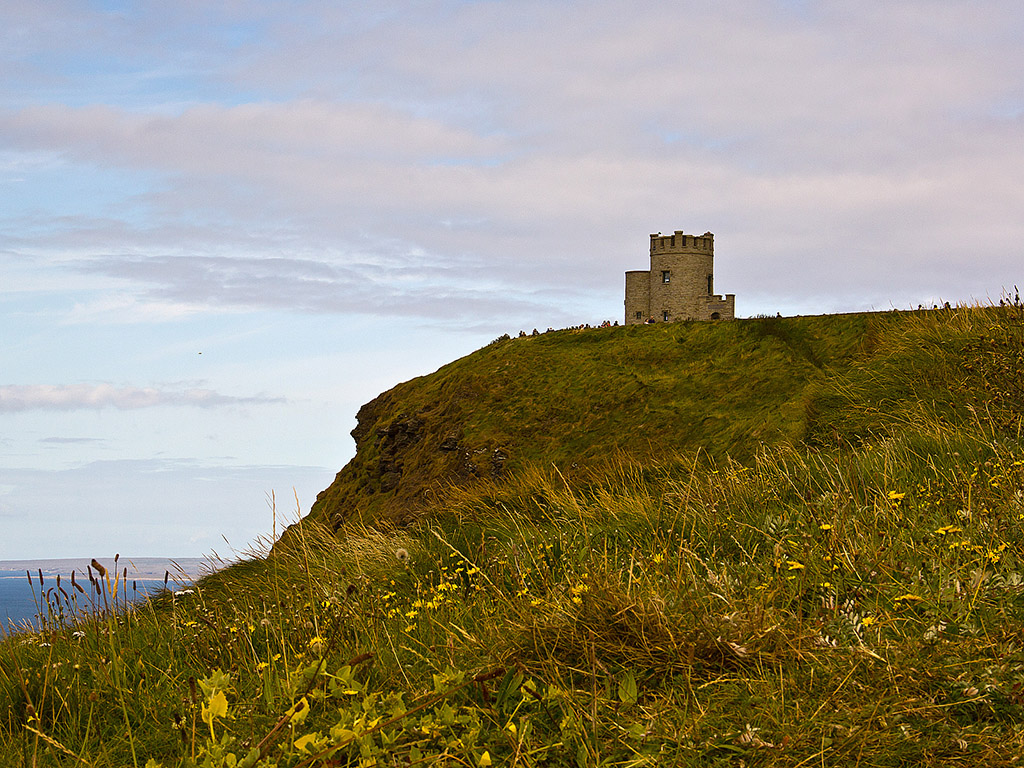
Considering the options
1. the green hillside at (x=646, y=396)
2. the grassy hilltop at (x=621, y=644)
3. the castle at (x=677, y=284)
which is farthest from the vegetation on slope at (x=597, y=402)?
the castle at (x=677, y=284)

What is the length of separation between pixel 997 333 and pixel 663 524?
8600mm

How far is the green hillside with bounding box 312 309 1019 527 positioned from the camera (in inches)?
568

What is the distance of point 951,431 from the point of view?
31.8 ft

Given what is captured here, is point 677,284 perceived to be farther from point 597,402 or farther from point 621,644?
point 621,644

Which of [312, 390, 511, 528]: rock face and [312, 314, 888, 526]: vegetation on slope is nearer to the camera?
[312, 314, 888, 526]: vegetation on slope

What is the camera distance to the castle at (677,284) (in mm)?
56312

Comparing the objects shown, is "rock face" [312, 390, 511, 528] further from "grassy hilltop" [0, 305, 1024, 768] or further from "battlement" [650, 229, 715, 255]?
"battlement" [650, 229, 715, 255]

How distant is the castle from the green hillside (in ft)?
88.8

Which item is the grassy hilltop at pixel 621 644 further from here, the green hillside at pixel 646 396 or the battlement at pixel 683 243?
the battlement at pixel 683 243

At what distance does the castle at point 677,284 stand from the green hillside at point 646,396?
2706cm

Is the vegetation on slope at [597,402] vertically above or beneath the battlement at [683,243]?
beneath

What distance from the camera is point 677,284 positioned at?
56.9 metres

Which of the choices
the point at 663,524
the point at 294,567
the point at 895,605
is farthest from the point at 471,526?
the point at 895,605

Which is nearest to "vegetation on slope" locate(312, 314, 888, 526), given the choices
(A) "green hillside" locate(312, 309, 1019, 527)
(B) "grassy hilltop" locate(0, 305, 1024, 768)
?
(A) "green hillside" locate(312, 309, 1019, 527)
